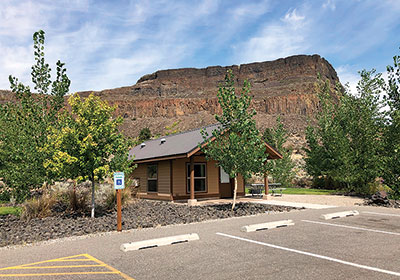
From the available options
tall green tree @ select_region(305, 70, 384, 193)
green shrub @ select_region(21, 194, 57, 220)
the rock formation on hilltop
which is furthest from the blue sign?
the rock formation on hilltop

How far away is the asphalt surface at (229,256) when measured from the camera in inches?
207

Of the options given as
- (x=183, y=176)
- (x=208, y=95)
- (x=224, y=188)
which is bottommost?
(x=224, y=188)

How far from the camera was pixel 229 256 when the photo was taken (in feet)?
20.8

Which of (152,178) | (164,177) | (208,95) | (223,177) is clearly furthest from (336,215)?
(208,95)

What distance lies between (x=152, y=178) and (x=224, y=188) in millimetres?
4655

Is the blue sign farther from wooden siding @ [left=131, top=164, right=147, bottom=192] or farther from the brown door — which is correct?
wooden siding @ [left=131, top=164, right=147, bottom=192]

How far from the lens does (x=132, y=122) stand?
96250 millimetres

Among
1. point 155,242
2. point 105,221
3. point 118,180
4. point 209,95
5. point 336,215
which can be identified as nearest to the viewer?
point 155,242

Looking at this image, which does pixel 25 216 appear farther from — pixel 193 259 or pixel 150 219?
pixel 193 259

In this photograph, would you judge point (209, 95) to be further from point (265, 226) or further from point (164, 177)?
point (265, 226)

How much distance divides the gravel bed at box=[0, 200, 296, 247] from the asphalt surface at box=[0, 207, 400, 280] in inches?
40.1

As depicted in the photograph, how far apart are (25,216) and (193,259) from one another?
8.30m

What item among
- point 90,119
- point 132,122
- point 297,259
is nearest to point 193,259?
point 297,259

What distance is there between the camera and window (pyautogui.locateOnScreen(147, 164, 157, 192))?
19703mm
